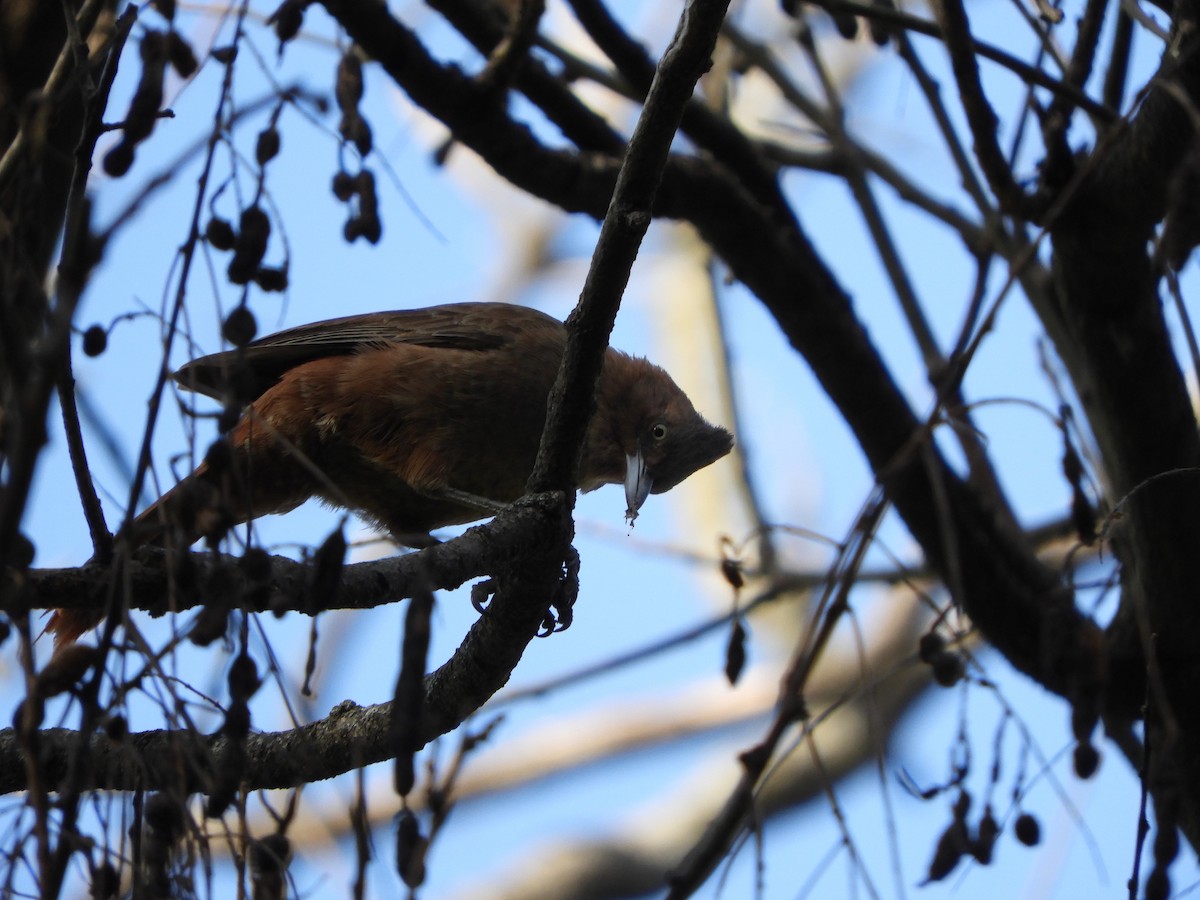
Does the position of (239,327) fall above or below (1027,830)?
above

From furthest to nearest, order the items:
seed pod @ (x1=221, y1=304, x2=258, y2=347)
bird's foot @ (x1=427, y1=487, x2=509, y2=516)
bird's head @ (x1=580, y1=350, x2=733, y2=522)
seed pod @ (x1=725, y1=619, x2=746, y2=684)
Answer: bird's head @ (x1=580, y1=350, x2=733, y2=522), bird's foot @ (x1=427, y1=487, x2=509, y2=516), seed pod @ (x1=725, y1=619, x2=746, y2=684), seed pod @ (x1=221, y1=304, x2=258, y2=347)

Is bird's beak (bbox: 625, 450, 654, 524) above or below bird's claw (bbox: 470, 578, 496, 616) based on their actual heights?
above

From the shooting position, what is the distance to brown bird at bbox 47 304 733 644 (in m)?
4.71

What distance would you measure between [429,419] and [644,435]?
3.03 feet

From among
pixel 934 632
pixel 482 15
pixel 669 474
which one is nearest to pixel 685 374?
pixel 669 474

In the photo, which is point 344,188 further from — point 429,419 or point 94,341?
point 429,419

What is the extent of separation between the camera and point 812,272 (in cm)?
450

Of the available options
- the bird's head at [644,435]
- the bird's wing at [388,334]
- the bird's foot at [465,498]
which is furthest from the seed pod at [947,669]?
the bird's wing at [388,334]

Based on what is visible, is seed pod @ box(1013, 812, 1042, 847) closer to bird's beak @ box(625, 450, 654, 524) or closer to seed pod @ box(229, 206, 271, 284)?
seed pod @ box(229, 206, 271, 284)

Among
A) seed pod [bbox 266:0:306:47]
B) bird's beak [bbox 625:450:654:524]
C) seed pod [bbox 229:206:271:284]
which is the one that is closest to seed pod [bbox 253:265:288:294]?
seed pod [bbox 229:206:271:284]

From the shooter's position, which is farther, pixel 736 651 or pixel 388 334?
pixel 388 334

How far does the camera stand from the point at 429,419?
15.5 feet

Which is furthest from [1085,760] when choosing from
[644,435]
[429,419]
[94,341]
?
[644,435]

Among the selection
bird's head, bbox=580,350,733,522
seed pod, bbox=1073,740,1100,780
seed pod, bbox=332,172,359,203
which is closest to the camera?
seed pod, bbox=1073,740,1100,780
